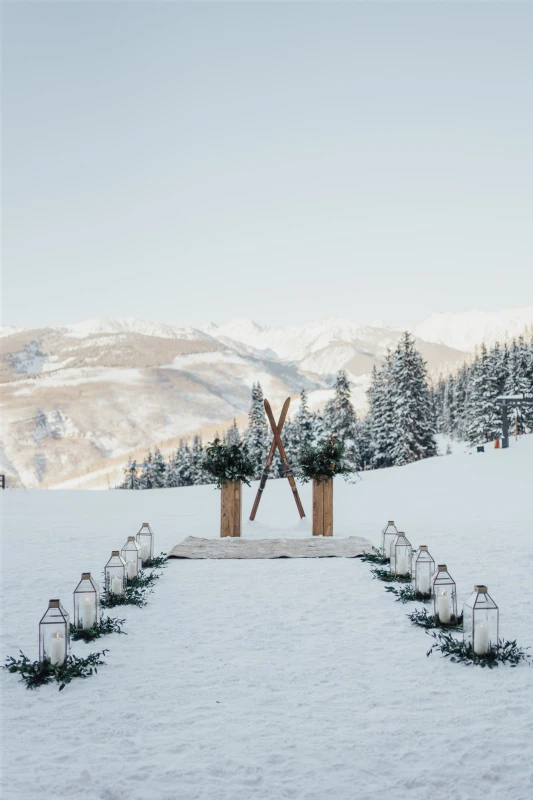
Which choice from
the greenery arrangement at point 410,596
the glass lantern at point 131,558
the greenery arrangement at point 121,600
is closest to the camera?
the greenery arrangement at point 121,600

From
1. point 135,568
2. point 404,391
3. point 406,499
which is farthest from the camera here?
point 404,391

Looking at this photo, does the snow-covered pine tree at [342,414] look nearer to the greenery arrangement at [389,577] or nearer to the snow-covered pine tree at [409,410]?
the snow-covered pine tree at [409,410]

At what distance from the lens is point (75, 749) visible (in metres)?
3.50

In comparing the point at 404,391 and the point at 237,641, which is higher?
the point at 404,391

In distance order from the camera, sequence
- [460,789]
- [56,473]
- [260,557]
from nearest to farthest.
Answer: [460,789], [260,557], [56,473]

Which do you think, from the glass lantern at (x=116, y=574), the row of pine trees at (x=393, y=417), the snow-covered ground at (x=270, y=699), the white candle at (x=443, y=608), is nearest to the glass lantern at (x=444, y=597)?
the white candle at (x=443, y=608)

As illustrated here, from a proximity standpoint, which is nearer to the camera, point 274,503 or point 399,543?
point 399,543

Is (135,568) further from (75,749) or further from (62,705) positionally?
(75,749)

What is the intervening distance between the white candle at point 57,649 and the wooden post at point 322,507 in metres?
7.17

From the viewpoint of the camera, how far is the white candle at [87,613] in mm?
5492

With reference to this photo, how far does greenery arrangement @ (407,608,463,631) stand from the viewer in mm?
5648

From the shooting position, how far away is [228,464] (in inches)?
440

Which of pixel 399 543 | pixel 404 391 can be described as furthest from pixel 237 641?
pixel 404 391

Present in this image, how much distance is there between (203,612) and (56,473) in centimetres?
20125
